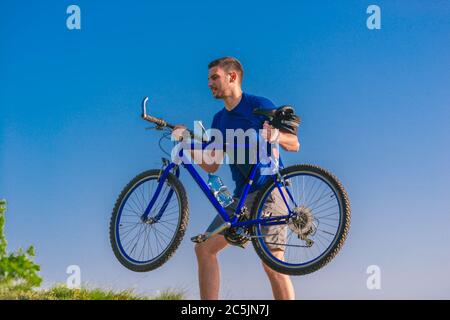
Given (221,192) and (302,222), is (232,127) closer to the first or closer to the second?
(221,192)

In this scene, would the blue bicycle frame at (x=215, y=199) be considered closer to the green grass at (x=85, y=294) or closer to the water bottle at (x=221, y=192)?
the water bottle at (x=221, y=192)

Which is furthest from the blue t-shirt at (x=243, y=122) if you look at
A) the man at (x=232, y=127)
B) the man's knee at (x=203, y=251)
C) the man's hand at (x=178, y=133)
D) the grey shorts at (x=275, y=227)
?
the man's knee at (x=203, y=251)

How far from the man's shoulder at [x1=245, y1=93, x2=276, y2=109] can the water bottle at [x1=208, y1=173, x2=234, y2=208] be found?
1005 millimetres

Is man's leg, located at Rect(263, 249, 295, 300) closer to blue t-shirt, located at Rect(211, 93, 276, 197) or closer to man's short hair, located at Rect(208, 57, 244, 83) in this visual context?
blue t-shirt, located at Rect(211, 93, 276, 197)

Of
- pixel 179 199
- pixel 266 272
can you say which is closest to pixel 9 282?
pixel 179 199

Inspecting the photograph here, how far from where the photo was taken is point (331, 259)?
18.5ft

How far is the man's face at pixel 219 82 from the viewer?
260 inches

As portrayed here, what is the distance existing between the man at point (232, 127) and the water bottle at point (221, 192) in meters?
0.15

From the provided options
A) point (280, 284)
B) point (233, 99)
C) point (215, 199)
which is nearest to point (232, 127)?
point (233, 99)

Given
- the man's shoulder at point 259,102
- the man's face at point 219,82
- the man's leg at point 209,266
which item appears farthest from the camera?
the man's face at point 219,82

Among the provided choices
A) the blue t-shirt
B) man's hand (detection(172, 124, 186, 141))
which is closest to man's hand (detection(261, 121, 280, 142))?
the blue t-shirt

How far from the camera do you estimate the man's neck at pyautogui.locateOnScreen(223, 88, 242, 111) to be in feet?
21.8
